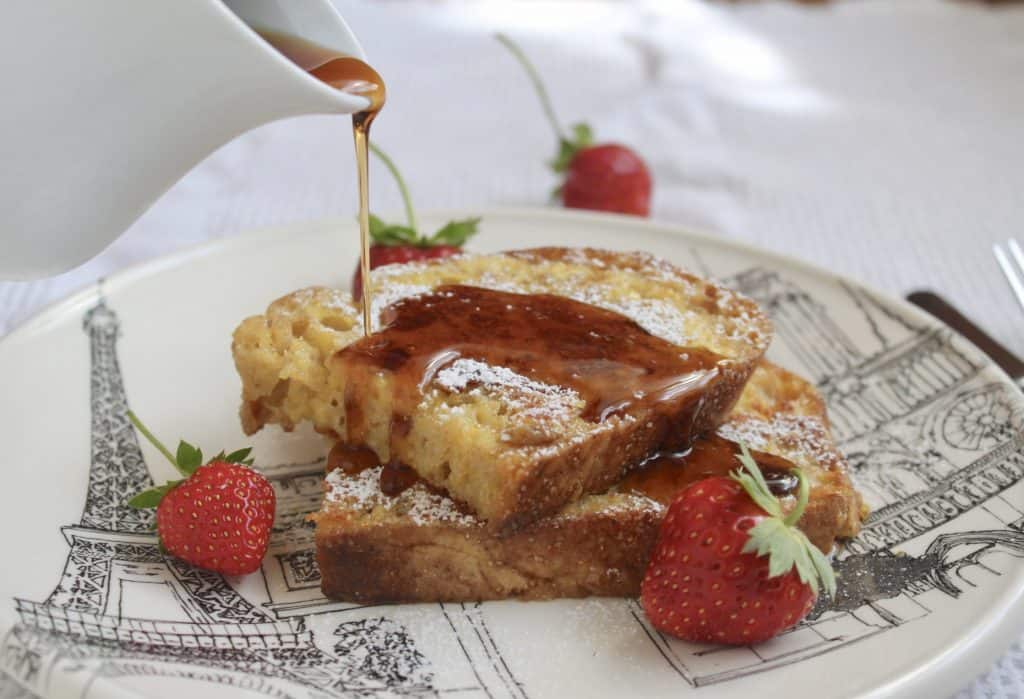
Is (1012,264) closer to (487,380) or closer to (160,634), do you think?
(487,380)

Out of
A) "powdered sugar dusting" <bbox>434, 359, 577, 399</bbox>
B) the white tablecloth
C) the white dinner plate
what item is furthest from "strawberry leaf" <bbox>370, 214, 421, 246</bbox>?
"powdered sugar dusting" <bbox>434, 359, 577, 399</bbox>

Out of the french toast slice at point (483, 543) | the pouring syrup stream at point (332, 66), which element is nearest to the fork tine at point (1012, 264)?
the french toast slice at point (483, 543)

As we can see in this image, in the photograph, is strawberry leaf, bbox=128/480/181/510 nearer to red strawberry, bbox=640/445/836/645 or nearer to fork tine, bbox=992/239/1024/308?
red strawberry, bbox=640/445/836/645

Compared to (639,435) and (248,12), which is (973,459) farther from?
(248,12)

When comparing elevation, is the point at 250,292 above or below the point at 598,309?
below

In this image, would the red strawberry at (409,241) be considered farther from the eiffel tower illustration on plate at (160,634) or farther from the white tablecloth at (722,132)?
the eiffel tower illustration on plate at (160,634)

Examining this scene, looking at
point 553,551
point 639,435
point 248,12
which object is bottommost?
point 553,551

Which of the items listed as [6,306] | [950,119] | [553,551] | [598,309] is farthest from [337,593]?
[950,119]
